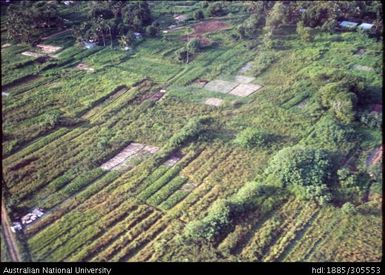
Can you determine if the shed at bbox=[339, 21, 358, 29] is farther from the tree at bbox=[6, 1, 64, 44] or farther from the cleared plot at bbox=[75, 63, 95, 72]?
the tree at bbox=[6, 1, 64, 44]

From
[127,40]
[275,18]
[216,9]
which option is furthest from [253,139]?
[216,9]

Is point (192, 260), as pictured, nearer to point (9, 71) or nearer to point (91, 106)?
point (91, 106)

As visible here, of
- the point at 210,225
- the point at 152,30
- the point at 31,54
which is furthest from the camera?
the point at 152,30

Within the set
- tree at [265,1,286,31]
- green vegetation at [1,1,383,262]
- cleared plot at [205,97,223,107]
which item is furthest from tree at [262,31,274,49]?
cleared plot at [205,97,223,107]

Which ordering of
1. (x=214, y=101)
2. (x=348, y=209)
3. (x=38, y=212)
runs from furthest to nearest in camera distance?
(x=214, y=101) → (x=38, y=212) → (x=348, y=209)

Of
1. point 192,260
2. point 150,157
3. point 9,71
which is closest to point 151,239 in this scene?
point 192,260

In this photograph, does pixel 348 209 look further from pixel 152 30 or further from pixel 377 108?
pixel 152 30

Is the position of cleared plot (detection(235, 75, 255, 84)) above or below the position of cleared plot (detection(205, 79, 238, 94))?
above
